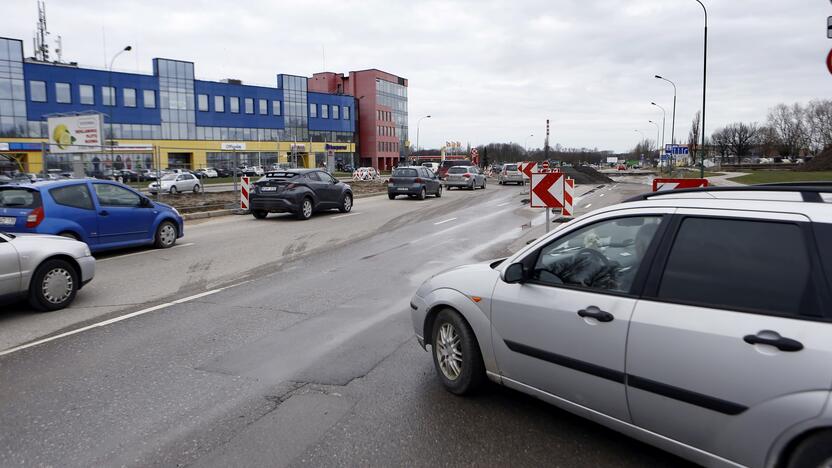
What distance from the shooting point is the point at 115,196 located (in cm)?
1120

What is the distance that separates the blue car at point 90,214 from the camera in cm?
970

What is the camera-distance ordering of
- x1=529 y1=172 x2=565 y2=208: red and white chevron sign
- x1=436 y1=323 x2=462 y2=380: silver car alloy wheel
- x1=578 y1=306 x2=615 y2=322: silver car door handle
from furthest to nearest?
1. x1=529 y1=172 x2=565 y2=208: red and white chevron sign
2. x1=436 y1=323 x2=462 y2=380: silver car alloy wheel
3. x1=578 y1=306 x2=615 y2=322: silver car door handle

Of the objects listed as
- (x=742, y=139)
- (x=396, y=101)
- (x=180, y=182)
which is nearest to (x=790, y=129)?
(x=742, y=139)

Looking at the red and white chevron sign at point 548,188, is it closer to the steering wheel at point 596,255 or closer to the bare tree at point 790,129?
the steering wheel at point 596,255

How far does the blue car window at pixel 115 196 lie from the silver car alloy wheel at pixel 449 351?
8.87 m

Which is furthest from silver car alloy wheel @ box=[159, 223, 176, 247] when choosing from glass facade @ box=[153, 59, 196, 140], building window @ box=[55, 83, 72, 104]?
glass facade @ box=[153, 59, 196, 140]

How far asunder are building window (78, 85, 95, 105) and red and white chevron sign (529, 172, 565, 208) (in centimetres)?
7125

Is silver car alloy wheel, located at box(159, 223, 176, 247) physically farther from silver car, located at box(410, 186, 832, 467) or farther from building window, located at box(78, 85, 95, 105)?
building window, located at box(78, 85, 95, 105)

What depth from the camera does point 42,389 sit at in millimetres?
4562

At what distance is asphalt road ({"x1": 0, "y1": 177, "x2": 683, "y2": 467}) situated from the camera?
140 inches

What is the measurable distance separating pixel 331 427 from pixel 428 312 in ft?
3.98

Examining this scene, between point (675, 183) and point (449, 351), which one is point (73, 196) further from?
point (675, 183)

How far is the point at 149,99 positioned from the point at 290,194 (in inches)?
2613

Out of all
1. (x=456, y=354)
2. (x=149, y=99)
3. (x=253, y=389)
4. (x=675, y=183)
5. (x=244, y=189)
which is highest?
(x=149, y=99)
